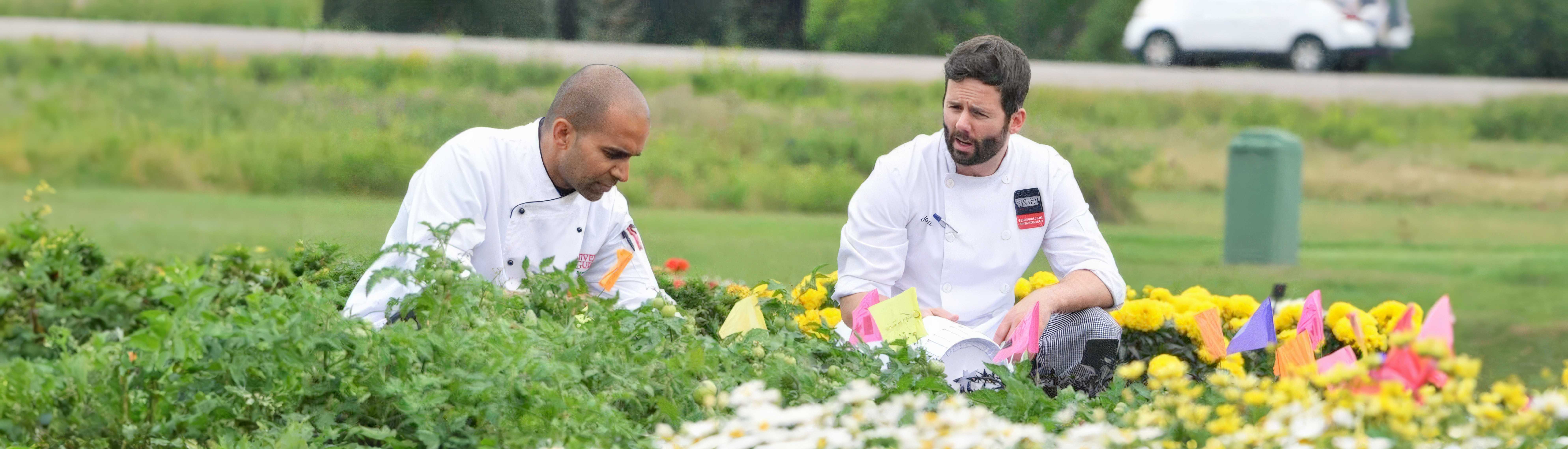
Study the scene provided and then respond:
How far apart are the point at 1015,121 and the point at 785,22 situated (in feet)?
18.6

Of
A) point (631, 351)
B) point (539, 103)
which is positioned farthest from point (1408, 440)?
point (539, 103)

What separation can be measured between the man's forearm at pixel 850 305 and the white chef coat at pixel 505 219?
44cm

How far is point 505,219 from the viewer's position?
3262 mm

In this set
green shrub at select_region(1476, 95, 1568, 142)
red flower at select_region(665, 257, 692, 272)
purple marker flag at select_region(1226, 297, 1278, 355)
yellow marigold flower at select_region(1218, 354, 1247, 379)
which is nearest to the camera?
purple marker flag at select_region(1226, 297, 1278, 355)

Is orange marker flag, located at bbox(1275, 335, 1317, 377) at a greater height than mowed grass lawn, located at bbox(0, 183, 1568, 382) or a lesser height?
greater

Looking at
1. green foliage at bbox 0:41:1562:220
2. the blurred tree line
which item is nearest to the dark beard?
green foliage at bbox 0:41:1562:220

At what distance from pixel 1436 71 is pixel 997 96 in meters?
8.03

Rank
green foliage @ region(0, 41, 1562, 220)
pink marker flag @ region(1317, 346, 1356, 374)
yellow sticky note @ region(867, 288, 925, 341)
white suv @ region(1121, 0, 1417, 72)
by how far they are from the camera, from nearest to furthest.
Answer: pink marker flag @ region(1317, 346, 1356, 374) → yellow sticky note @ region(867, 288, 925, 341) → green foliage @ region(0, 41, 1562, 220) → white suv @ region(1121, 0, 1417, 72)

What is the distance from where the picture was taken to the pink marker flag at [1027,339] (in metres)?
2.82

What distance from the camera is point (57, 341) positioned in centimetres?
306

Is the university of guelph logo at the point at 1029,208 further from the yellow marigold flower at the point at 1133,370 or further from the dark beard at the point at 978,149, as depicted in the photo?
the yellow marigold flower at the point at 1133,370

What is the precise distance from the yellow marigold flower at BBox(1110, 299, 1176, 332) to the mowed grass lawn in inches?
68.0

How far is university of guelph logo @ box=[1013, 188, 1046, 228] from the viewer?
338cm

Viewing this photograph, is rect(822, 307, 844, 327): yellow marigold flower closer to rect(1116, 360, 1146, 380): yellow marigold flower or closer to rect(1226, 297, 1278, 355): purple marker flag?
rect(1226, 297, 1278, 355): purple marker flag
